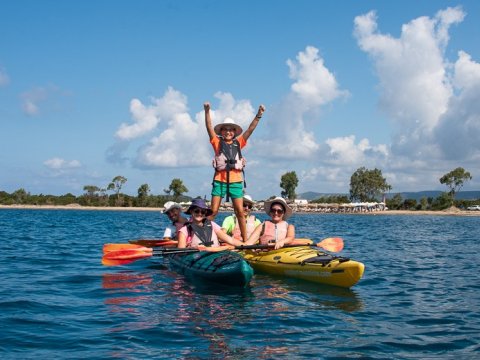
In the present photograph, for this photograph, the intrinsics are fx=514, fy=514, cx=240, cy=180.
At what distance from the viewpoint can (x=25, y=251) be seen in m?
17.2

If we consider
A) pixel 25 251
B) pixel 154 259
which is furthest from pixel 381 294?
pixel 25 251

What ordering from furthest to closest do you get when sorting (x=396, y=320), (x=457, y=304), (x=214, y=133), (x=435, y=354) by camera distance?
(x=214, y=133) → (x=457, y=304) → (x=396, y=320) → (x=435, y=354)

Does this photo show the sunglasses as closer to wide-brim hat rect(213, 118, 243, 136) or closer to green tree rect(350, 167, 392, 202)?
wide-brim hat rect(213, 118, 243, 136)

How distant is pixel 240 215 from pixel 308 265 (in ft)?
8.59

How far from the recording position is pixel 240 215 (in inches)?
501

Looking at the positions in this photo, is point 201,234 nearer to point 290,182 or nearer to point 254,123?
point 254,123

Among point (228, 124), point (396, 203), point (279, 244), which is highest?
point (228, 124)

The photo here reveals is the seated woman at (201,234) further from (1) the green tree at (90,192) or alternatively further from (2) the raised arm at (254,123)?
(1) the green tree at (90,192)

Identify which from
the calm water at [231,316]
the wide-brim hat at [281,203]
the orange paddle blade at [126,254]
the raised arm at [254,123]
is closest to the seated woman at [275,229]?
the wide-brim hat at [281,203]

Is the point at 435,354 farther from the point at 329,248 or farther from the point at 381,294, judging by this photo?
the point at 329,248

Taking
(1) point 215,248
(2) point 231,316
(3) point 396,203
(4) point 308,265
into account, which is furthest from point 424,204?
(2) point 231,316

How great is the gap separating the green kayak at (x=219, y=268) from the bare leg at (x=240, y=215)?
1.92 m

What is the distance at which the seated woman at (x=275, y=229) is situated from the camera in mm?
11781

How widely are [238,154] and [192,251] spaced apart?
110 inches
